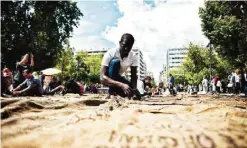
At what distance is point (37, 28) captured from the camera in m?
25.7

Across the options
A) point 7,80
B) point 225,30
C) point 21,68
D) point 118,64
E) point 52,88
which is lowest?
point 52,88

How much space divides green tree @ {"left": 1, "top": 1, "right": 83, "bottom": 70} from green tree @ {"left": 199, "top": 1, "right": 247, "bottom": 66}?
12685 mm

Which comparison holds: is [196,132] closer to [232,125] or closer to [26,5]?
[232,125]

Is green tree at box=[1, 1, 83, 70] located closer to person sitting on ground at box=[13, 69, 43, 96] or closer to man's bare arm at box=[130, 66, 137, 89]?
person sitting on ground at box=[13, 69, 43, 96]

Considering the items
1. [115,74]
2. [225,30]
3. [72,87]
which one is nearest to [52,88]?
[72,87]

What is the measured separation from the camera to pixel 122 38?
15.8 ft

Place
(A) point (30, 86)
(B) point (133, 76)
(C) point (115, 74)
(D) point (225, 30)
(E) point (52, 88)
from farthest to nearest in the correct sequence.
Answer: (D) point (225, 30), (E) point (52, 88), (A) point (30, 86), (B) point (133, 76), (C) point (115, 74)

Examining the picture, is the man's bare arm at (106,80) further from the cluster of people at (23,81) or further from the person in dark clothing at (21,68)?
the person in dark clothing at (21,68)

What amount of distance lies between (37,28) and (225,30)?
15840 mm

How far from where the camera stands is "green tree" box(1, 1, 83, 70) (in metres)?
23.5

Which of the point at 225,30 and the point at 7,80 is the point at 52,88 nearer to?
the point at 7,80

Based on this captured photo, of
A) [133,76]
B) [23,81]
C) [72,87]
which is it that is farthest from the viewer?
[72,87]

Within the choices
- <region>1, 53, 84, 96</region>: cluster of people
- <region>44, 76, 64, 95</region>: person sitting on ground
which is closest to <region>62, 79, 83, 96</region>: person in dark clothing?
<region>44, 76, 64, 95</region>: person sitting on ground

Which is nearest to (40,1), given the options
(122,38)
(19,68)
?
(19,68)
